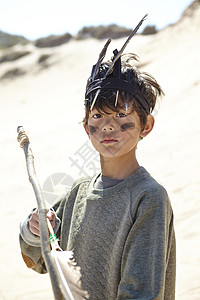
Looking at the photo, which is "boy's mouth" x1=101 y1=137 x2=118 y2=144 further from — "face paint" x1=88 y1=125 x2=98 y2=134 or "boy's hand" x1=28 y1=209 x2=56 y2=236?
"boy's hand" x1=28 y1=209 x2=56 y2=236

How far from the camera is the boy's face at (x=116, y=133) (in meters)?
1.56

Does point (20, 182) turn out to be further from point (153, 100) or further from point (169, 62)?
point (169, 62)

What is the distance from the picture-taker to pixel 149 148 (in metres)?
6.60

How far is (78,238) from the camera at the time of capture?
162cm

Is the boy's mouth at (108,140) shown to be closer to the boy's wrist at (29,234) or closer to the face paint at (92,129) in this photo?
the face paint at (92,129)

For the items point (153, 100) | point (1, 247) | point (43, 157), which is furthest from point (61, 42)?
point (153, 100)

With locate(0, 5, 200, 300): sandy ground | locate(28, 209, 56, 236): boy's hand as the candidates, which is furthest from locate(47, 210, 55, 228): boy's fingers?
locate(0, 5, 200, 300): sandy ground

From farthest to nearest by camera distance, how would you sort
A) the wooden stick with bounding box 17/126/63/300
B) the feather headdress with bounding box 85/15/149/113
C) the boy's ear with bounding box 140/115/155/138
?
the boy's ear with bounding box 140/115/155/138 → the feather headdress with bounding box 85/15/149/113 → the wooden stick with bounding box 17/126/63/300

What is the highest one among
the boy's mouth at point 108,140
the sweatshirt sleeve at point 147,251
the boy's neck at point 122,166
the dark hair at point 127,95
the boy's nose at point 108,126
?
the dark hair at point 127,95

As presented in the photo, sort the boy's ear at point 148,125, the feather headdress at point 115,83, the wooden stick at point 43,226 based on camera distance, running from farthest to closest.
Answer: the boy's ear at point 148,125, the feather headdress at point 115,83, the wooden stick at point 43,226

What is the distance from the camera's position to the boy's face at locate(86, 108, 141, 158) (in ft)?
5.13

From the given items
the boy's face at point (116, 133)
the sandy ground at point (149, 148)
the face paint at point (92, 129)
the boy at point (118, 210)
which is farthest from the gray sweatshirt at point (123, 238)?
the sandy ground at point (149, 148)

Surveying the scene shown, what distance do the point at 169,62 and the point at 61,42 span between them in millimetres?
16588

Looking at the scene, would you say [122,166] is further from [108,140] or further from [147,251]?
[147,251]
